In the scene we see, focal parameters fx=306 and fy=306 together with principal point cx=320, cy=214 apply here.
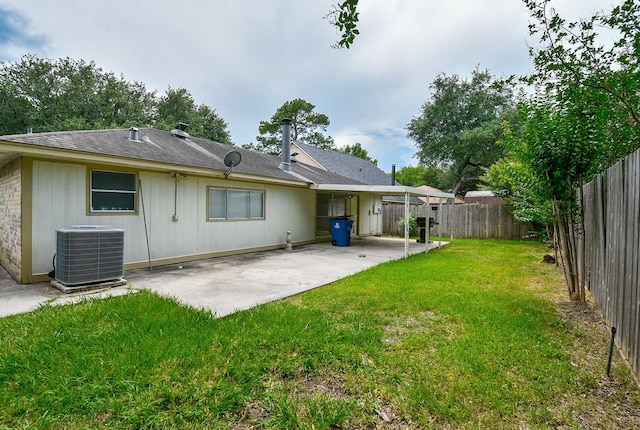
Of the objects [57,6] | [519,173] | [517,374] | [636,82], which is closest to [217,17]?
[57,6]

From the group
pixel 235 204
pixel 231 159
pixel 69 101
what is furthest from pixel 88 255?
pixel 69 101

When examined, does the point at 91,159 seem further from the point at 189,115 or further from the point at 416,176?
the point at 416,176

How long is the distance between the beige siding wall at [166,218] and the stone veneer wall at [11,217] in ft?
0.85

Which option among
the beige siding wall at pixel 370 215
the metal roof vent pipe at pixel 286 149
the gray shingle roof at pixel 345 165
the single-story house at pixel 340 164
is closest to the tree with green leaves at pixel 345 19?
the metal roof vent pipe at pixel 286 149

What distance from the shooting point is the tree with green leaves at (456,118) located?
27031mm

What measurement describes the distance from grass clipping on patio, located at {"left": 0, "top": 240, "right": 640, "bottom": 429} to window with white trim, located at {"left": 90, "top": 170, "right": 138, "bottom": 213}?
2.69 m

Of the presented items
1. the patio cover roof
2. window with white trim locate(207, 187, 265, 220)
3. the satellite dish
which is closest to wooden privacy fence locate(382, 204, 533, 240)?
the patio cover roof

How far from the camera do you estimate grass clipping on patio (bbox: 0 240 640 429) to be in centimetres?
211

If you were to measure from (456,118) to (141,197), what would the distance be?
2819cm

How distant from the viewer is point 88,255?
16.1 feet

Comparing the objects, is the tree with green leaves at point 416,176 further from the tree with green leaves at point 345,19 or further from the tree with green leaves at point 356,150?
the tree with green leaves at point 345,19

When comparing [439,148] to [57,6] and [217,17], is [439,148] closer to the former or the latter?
[217,17]

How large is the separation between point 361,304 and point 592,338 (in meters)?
2.64

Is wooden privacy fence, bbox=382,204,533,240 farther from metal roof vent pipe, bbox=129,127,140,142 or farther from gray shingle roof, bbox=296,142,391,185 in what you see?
metal roof vent pipe, bbox=129,127,140,142
